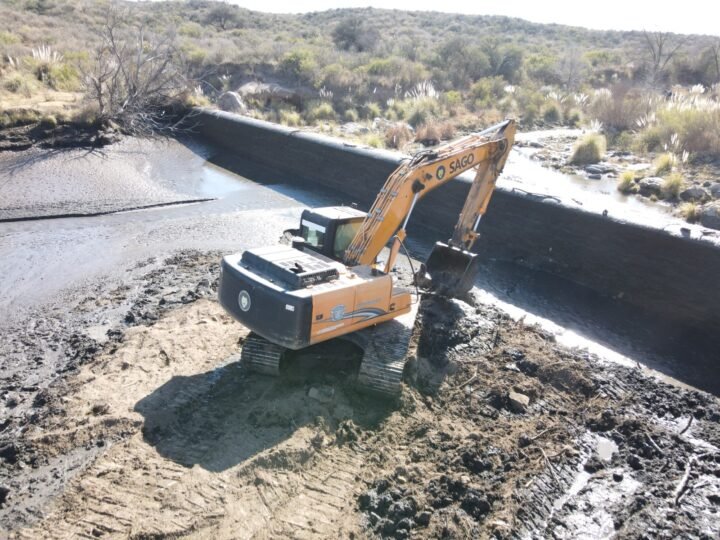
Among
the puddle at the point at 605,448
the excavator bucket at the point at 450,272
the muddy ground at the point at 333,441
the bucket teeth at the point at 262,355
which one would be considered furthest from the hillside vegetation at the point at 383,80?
the puddle at the point at 605,448

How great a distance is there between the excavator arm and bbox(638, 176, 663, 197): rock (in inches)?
303

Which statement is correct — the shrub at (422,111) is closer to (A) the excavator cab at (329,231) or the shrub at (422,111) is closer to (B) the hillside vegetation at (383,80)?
(B) the hillside vegetation at (383,80)

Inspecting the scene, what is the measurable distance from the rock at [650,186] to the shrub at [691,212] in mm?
1999

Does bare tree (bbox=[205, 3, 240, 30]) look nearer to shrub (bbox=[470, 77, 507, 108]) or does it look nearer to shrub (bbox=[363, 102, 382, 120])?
shrub (bbox=[470, 77, 507, 108])

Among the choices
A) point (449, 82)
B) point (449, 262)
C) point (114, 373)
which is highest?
point (449, 82)

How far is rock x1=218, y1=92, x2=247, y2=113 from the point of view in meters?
20.9

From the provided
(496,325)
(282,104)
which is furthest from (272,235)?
(282,104)

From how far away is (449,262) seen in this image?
28.7 ft

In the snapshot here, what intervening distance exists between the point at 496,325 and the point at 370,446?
11.5 feet

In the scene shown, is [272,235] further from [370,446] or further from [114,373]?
[370,446]

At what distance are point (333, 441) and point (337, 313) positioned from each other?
50.9 inches

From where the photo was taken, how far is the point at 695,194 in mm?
12992

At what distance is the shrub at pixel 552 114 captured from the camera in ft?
80.0

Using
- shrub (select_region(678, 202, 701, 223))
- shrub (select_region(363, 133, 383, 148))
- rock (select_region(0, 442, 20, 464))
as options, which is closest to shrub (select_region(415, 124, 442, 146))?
shrub (select_region(363, 133, 383, 148))
